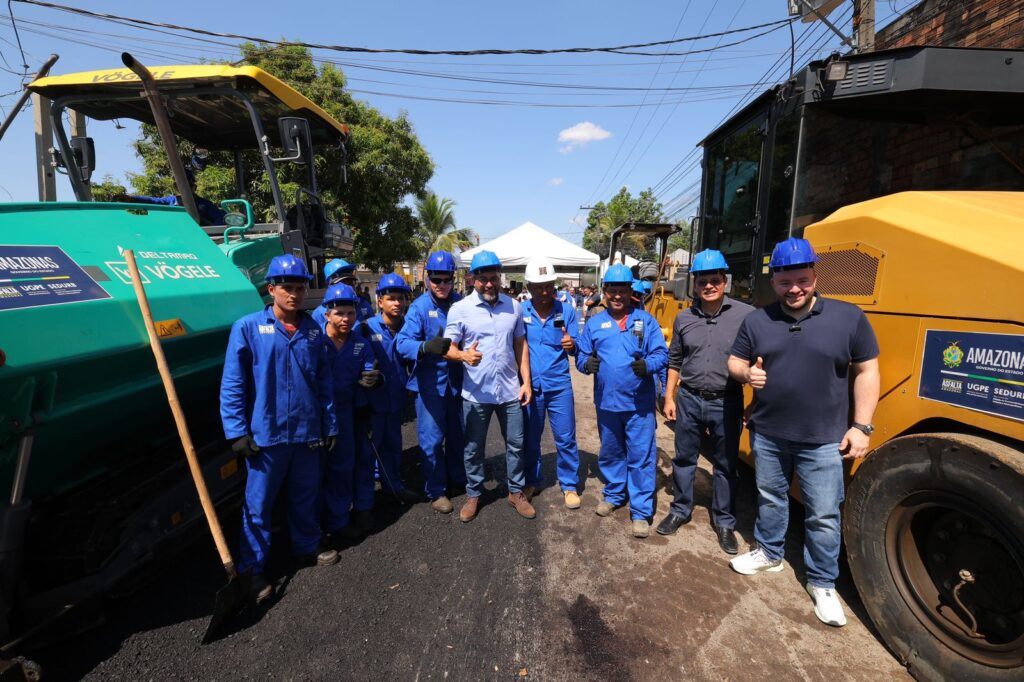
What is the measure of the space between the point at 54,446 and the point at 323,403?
46.8 inches

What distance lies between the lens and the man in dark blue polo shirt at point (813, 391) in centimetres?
221

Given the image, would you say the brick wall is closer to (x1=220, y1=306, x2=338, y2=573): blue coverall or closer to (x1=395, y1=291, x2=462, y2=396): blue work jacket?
(x1=395, y1=291, x2=462, y2=396): blue work jacket

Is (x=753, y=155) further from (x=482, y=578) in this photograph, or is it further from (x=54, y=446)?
(x=54, y=446)

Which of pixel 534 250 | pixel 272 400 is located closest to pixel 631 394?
pixel 272 400

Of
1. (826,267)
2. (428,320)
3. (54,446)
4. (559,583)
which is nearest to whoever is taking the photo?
(54,446)

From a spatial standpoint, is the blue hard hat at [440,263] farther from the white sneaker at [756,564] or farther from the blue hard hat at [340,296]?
the white sneaker at [756,564]

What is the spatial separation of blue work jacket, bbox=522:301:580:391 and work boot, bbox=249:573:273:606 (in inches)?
85.6

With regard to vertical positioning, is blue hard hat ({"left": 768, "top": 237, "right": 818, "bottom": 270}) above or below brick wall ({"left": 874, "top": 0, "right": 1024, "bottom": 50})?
below

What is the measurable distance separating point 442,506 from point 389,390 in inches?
39.3

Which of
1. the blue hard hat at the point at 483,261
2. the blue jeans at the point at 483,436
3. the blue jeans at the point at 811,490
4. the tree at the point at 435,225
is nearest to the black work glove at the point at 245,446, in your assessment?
the blue jeans at the point at 483,436

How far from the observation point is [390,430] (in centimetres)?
376

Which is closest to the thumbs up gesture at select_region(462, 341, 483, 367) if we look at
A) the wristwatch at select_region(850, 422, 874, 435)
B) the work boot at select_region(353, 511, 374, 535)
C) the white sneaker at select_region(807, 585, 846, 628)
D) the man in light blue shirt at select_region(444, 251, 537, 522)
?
the man in light blue shirt at select_region(444, 251, 537, 522)

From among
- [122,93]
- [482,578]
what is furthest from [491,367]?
[122,93]

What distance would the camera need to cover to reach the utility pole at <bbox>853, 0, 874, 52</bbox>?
256 inches
